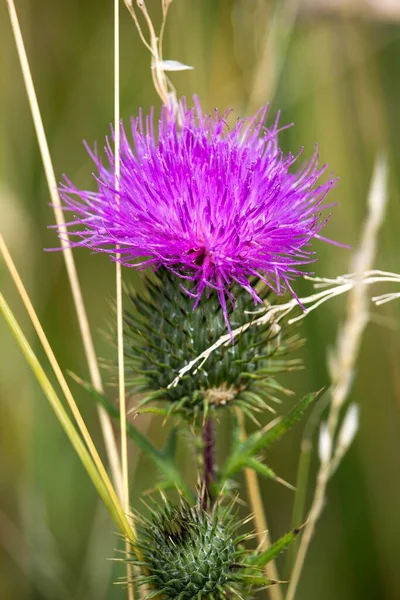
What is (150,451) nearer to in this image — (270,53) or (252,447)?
(252,447)

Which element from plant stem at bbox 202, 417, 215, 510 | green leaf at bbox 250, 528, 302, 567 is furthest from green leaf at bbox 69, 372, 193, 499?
green leaf at bbox 250, 528, 302, 567

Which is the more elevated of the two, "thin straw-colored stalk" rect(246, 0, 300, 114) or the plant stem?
"thin straw-colored stalk" rect(246, 0, 300, 114)

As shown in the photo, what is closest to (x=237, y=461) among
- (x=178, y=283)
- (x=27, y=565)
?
(x=178, y=283)

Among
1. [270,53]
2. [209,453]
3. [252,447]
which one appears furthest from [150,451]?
[270,53]

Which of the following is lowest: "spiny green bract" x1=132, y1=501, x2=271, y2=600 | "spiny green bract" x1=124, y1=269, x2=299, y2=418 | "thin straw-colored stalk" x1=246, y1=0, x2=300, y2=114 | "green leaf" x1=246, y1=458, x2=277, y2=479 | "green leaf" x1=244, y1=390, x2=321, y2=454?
"spiny green bract" x1=132, y1=501, x2=271, y2=600

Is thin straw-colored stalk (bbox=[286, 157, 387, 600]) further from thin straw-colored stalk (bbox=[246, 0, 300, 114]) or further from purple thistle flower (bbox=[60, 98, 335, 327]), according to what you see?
thin straw-colored stalk (bbox=[246, 0, 300, 114])

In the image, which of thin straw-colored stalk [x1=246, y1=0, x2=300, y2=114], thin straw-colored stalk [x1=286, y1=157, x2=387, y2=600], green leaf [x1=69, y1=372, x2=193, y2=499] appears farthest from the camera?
thin straw-colored stalk [x1=246, y1=0, x2=300, y2=114]

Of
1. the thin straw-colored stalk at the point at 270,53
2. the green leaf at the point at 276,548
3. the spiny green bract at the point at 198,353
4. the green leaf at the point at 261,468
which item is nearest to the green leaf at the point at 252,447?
the green leaf at the point at 261,468

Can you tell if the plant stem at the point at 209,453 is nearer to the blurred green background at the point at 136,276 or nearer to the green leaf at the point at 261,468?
the green leaf at the point at 261,468
